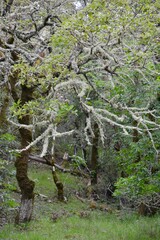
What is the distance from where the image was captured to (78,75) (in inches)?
262

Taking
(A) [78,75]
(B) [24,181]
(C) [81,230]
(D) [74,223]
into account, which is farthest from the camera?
(D) [74,223]

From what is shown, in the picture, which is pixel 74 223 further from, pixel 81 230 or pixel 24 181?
pixel 24 181

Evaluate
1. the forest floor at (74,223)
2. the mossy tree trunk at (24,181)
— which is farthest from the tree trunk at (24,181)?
the forest floor at (74,223)

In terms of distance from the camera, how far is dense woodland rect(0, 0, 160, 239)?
236 inches

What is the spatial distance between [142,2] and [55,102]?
4183 millimetres

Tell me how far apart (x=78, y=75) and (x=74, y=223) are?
735cm

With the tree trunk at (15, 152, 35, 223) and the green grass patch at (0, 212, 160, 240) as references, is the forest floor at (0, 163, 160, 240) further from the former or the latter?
the tree trunk at (15, 152, 35, 223)

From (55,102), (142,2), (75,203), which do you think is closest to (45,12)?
(142,2)

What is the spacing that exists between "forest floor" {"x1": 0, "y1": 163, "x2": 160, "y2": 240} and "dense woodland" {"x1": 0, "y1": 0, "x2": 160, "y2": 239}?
46 centimetres

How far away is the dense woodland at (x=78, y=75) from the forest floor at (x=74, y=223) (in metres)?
0.46

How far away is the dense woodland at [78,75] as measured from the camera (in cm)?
600

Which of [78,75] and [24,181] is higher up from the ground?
[78,75]

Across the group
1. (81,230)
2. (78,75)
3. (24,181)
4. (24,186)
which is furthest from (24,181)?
(78,75)

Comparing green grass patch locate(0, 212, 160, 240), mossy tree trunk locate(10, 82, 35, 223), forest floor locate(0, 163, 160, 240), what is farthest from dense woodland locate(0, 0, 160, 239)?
green grass patch locate(0, 212, 160, 240)
